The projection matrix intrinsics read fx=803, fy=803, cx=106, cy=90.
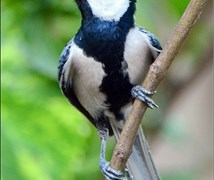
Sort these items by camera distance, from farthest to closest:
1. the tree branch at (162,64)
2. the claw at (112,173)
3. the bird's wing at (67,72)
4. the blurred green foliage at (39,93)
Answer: the blurred green foliage at (39,93), the bird's wing at (67,72), the claw at (112,173), the tree branch at (162,64)

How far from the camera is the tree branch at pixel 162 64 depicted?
5.19 feet

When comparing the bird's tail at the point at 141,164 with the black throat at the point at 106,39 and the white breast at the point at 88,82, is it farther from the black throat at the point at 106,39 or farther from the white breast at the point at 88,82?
the black throat at the point at 106,39

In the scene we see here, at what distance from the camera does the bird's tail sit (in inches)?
77.4

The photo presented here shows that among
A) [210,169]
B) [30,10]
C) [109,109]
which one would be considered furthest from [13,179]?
[210,169]

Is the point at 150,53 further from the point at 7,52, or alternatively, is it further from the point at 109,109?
the point at 7,52

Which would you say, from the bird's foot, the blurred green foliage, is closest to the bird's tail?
the bird's foot

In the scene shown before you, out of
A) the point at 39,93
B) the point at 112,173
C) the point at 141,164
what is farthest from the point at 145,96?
the point at 39,93

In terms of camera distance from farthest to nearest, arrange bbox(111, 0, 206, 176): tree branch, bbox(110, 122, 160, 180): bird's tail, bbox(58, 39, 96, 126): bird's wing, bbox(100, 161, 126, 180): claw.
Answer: bbox(110, 122, 160, 180): bird's tail, bbox(58, 39, 96, 126): bird's wing, bbox(100, 161, 126, 180): claw, bbox(111, 0, 206, 176): tree branch

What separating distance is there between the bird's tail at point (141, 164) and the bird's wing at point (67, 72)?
0.18 meters

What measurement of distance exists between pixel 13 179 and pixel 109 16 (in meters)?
0.57

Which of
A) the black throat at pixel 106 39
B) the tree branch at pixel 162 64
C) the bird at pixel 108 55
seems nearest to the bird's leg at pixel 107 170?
the bird at pixel 108 55

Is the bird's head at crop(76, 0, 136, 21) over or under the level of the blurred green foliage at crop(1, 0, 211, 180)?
over

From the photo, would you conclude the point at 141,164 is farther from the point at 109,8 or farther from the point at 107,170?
the point at 109,8

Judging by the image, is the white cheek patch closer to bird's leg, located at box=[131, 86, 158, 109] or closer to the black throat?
the black throat
